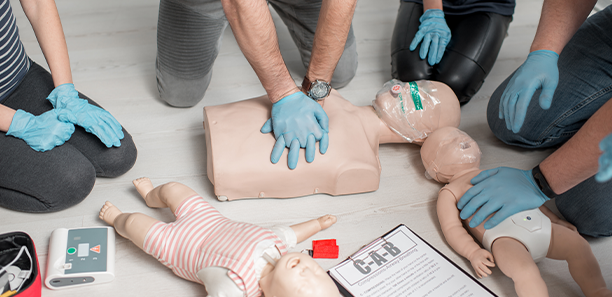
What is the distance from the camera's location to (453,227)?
47.4 inches

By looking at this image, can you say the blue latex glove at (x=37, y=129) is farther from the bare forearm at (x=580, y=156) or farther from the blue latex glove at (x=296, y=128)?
the bare forearm at (x=580, y=156)

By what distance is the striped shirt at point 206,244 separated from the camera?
96 cm

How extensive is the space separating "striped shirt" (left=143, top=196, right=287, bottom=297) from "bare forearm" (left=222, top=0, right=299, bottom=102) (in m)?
0.43

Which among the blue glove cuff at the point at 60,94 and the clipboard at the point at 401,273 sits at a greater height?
the blue glove cuff at the point at 60,94

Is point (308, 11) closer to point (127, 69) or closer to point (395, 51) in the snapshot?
point (395, 51)

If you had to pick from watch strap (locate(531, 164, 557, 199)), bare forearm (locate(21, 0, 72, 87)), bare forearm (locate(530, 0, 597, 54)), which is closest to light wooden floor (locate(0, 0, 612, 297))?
watch strap (locate(531, 164, 557, 199))

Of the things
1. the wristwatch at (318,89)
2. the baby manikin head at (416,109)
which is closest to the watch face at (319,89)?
the wristwatch at (318,89)

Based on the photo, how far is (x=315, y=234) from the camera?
1.25 meters

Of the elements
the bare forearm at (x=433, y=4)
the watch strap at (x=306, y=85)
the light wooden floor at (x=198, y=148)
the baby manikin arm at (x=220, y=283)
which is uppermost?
the bare forearm at (x=433, y=4)

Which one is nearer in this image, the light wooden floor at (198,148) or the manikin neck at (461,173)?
the light wooden floor at (198,148)

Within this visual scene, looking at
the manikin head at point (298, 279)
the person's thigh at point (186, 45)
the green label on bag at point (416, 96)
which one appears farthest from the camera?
the person's thigh at point (186, 45)

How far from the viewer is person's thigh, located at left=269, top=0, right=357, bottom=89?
1.63 m

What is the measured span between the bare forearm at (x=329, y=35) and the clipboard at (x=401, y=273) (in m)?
0.57

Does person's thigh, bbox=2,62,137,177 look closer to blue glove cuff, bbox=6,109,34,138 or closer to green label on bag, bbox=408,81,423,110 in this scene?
blue glove cuff, bbox=6,109,34,138
